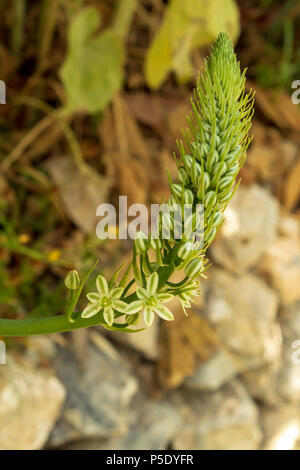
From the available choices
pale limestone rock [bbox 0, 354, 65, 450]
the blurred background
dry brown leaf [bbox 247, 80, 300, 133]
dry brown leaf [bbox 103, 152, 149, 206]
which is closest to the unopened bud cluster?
the blurred background

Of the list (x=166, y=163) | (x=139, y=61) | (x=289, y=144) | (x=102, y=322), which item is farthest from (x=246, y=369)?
(x=102, y=322)

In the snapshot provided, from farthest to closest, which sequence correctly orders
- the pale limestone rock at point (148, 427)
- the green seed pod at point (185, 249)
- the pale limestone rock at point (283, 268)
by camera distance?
the pale limestone rock at point (283, 268) → the pale limestone rock at point (148, 427) → the green seed pod at point (185, 249)
